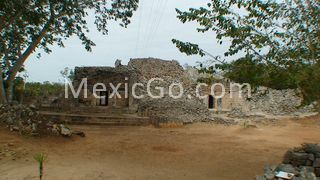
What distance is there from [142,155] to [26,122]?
403 centimetres

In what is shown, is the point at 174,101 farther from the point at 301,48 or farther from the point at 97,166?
the point at 301,48

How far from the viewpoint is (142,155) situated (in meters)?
9.40

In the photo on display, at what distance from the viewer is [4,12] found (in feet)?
33.1

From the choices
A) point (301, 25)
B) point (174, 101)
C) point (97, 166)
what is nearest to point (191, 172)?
point (97, 166)

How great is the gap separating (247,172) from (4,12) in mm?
8351

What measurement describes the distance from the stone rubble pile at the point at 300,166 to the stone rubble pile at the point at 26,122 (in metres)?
6.60

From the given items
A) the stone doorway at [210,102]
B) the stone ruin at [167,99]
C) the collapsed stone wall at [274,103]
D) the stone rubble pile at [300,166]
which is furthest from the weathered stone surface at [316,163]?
the stone doorway at [210,102]

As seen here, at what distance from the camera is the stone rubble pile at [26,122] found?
10.2 meters

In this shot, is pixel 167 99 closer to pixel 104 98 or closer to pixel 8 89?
pixel 104 98

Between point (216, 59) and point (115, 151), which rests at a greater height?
point (216, 59)

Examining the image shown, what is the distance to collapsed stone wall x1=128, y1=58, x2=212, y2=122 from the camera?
18.2m

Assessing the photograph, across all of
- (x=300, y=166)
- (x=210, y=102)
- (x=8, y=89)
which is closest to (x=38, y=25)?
(x=8, y=89)

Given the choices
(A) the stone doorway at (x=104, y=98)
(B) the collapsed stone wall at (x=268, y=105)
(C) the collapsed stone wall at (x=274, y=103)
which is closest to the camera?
(A) the stone doorway at (x=104, y=98)

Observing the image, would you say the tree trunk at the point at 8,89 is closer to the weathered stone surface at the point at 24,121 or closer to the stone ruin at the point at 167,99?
the weathered stone surface at the point at 24,121
